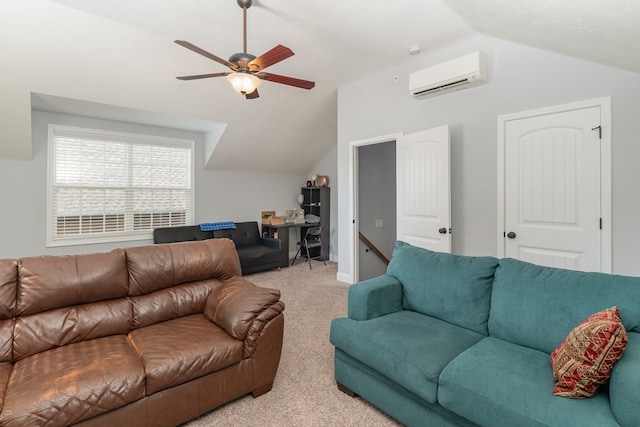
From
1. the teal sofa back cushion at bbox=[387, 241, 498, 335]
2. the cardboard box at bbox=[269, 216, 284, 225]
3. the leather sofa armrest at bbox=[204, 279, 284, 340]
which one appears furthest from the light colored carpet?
the cardboard box at bbox=[269, 216, 284, 225]

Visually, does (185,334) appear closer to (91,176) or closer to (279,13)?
(279,13)

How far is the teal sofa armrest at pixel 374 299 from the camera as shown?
7.07 ft

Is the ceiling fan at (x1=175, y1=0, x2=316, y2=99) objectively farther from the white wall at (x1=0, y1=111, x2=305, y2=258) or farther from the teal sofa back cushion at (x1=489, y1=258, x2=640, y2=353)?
the white wall at (x1=0, y1=111, x2=305, y2=258)

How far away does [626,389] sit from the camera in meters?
1.11

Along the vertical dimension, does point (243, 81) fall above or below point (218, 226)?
above

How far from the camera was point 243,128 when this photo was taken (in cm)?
506

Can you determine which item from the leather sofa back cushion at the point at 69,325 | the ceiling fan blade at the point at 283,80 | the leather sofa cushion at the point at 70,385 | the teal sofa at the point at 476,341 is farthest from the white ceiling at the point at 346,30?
the leather sofa cushion at the point at 70,385

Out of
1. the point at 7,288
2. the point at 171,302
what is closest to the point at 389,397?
the point at 171,302

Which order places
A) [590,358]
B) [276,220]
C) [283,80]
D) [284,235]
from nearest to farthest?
[590,358] < [283,80] < [284,235] < [276,220]

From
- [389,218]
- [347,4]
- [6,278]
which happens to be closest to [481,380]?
[6,278]

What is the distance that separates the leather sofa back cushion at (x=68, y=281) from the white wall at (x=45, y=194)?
9.50 ft

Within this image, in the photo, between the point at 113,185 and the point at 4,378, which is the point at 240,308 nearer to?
the point at 4,378

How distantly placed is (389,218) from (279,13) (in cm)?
357

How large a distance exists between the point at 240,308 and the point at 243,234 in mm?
3870
